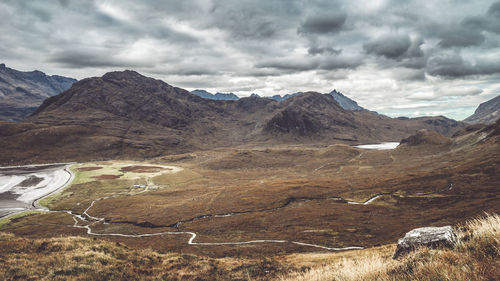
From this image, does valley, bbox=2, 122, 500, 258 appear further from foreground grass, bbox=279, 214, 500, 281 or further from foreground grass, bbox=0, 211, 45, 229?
foreground grass, bbox=279, 214, 500, 281

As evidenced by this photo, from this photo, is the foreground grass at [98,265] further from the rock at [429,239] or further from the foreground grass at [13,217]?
the foreground grass at [13,217]

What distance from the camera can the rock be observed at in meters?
10.9

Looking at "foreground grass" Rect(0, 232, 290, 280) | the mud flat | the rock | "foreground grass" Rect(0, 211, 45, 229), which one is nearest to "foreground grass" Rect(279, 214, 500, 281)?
the rock

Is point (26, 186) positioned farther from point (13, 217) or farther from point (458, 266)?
point (458, 266)

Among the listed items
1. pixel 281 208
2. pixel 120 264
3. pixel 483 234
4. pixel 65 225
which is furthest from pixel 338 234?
pixel 65 225

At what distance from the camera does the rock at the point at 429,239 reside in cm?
1095

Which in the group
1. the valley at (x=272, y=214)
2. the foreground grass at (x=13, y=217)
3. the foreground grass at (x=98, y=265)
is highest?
the foreground grass at (x=98, y=265)

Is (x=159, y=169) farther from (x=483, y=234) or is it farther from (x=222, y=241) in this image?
(x=483, y=234)

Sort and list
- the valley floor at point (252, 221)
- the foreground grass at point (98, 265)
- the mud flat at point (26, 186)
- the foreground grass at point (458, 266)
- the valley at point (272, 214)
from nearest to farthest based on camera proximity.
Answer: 1. the foreground grass at point (458, 266)
2. the foreground grass at point (98, 265)
3. the valley floor at point (252, 221)
4. the valley at point (272, 214)
5. the mud flat at point (26, 186)

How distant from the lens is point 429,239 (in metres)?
11.9

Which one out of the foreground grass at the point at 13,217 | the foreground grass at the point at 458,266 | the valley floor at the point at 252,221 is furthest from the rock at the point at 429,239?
the foreground grass at the point at 13,217

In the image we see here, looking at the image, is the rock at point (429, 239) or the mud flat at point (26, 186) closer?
the rock at point (429, 239)

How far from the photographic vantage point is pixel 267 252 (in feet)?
137

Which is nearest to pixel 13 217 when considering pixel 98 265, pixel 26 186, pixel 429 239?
pixel 26 186
